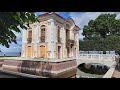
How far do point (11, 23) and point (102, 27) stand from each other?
193 centimetres

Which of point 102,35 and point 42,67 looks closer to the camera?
point 102,35

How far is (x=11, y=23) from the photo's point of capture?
5.83ft

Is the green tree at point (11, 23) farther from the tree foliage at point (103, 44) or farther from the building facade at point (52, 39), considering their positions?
the tree foliage at point (103, 44)

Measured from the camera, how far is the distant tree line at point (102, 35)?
2821 mm

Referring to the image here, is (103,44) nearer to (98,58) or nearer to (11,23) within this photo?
(98,58)

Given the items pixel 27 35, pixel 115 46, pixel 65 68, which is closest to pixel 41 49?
pixel 27 35

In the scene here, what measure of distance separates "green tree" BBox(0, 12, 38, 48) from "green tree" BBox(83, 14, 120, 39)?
1.44 m

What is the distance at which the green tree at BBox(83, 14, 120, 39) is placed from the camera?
2.81 meters

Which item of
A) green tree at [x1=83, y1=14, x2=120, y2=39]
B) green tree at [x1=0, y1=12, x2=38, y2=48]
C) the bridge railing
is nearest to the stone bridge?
the bridge railing

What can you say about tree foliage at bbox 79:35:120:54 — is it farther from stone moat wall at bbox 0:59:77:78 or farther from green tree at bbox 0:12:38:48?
green tree at bbox 0:12:38:48

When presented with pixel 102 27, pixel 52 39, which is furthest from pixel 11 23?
pixel 102 27
